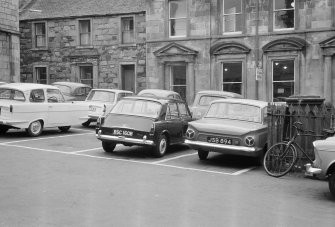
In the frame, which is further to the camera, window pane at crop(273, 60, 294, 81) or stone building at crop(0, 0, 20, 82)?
stone building at crop(0, 0, 20, 82)

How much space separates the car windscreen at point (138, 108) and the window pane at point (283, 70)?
515 inches

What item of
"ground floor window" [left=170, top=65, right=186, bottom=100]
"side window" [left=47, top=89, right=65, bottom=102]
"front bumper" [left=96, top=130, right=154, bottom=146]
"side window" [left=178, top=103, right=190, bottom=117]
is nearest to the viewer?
"front bumper" [left=96, top=130, right=154, bottom=146]

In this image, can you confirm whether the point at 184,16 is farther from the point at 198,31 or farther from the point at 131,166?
the point at 131,166

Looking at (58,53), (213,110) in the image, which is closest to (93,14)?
(58,53)

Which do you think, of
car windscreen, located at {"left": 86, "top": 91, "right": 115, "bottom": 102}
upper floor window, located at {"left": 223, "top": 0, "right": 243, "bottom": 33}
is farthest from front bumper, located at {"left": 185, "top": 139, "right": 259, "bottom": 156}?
upper floor window, located at {"left": 223, "top": 0, "right": 243, "bottom": 33}

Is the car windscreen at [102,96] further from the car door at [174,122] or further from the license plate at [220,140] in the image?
the license plate at [220,140]

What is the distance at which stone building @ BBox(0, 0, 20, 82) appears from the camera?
2569 centimetres

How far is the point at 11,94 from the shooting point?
1486 centimetres

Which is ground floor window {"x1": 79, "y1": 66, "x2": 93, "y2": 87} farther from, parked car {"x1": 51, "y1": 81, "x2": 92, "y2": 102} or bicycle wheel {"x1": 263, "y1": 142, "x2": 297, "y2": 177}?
bicycle wheel {"x1": 263, "y1": 142, "x2": 297, "y2": 177}

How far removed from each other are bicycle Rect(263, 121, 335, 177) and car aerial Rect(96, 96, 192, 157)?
2888 mm

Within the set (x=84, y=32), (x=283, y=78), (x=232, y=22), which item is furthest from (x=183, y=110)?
(x=84, y=32)

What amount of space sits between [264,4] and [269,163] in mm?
15593

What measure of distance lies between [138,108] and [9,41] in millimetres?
16486

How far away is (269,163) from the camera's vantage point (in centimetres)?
1027
